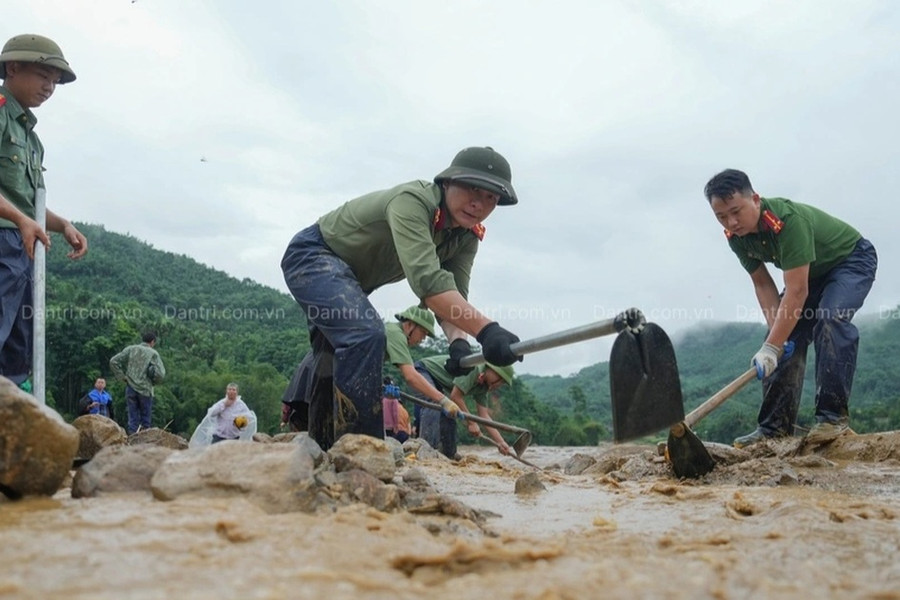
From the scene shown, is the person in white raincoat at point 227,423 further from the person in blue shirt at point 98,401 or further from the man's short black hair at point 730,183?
the man's short black hair at point 730,183

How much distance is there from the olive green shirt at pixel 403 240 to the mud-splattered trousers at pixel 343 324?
117mm

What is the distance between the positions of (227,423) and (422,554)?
24.4ft

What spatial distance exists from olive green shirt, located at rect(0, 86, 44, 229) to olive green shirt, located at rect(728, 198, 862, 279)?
13.9 feet

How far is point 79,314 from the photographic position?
23.6 meters

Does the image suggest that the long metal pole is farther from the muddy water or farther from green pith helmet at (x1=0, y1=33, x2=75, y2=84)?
the muddy water

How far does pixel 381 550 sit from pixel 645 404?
159 centimetres

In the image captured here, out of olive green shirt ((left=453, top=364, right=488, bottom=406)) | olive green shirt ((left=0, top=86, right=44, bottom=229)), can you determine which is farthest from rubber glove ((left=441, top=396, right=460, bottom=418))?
olive green shirt ((left=0, top=86, right=44, bottom=229))

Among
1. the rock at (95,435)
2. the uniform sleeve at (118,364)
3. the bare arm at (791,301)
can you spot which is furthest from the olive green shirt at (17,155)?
the uniform sleeve at (118,364)

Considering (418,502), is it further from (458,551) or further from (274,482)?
(458,551)

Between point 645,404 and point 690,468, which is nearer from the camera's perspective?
point 645,404

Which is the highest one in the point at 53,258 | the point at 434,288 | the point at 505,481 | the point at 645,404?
the point at 53,258

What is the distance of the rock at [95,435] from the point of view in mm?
3734

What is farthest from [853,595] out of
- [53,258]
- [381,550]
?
[53,258]

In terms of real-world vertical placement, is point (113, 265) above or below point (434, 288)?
above
